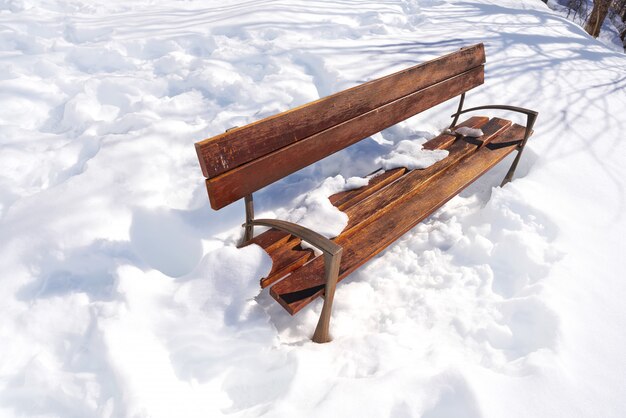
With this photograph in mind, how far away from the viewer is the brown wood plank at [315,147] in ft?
5.76

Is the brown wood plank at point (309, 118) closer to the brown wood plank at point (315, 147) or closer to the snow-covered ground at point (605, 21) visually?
the brown wood plank at point (315, 147)

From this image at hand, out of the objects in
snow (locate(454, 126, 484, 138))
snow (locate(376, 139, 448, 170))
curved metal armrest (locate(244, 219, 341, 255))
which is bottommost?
snow (locate(376, 139, 448, 170))

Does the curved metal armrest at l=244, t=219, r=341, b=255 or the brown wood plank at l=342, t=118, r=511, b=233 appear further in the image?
the brown wood plank at l=342, t=118, r=511, b=233

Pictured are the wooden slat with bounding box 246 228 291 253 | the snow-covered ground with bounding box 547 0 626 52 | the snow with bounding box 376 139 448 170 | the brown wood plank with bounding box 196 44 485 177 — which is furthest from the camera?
the snow-covered ground with bounding box 547 0 626 52

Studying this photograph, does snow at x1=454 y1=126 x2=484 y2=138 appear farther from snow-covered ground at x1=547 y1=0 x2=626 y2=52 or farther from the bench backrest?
snow-covered ground at x1=547 y1=0 x2=626 y2=52

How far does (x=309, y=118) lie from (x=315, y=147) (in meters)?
0.18

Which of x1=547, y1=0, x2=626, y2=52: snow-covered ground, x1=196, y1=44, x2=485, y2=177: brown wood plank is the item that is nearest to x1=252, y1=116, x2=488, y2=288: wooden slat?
x1=196, y1=44, x2=485, y2=177: brown wood plank

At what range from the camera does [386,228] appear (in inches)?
84.8

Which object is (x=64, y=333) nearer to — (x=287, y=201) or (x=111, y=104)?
(x=287, y=201)

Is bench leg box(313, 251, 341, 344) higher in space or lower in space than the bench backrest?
lower

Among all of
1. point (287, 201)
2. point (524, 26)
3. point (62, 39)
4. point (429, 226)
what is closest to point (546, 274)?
point (429, 226)

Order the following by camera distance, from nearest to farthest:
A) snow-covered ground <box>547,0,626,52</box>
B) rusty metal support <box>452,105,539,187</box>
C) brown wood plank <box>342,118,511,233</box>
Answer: brown wood plank <box>342,118,511,233</box> → rusty metal support <box>452,105,539,187</box> → snow-covered ground <box>547,0,626,52</box>

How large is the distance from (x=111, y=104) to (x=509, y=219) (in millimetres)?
3807

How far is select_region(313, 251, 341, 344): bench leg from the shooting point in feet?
5.18
